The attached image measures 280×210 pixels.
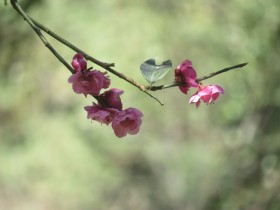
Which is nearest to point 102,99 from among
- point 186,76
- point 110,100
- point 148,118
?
point 110,100

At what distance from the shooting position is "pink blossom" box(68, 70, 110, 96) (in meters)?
1.05

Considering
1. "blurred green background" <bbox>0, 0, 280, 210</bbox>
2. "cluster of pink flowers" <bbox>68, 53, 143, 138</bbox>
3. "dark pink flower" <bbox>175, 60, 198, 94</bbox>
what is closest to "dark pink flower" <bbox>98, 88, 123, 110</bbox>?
"cluster of pink flowers" <bbox>68, 53, 143, 138</bbox>

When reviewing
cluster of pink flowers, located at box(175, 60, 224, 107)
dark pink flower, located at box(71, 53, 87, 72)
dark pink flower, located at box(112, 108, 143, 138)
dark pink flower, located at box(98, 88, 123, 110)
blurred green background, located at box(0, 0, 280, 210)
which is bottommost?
dark pink flower, located at box(112, 108, 143, 138)

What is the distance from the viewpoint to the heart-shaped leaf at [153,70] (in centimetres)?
107

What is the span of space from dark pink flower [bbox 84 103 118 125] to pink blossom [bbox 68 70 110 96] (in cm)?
3

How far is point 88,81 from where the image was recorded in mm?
1051

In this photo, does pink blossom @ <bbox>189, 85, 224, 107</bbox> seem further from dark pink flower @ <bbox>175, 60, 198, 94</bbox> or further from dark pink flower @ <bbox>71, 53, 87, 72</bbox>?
dark pink flower @ <bbox>71, 53, 87, 72</bbox>

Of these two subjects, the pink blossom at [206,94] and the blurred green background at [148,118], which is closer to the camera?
the pink blossom at [206,94]

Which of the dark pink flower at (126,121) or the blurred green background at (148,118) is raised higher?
the blurred green background at (148,118)

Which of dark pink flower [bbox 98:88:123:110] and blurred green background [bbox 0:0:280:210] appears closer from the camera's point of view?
dark pink flower [bbox 98:88:123:110]

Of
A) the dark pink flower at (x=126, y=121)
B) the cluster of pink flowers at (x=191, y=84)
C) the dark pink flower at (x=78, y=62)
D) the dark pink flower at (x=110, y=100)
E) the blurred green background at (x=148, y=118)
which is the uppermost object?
the blurred green background at (x=148, y=118)

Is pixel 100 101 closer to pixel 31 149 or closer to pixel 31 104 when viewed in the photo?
pixel 31 149

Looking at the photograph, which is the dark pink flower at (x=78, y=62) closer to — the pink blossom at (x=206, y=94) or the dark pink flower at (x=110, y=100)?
the dark pink flower at (x=110, y=100)

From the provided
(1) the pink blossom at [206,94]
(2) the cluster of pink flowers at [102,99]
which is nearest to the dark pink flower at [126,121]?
(2) the cluster of pink flowers at [102,99]
